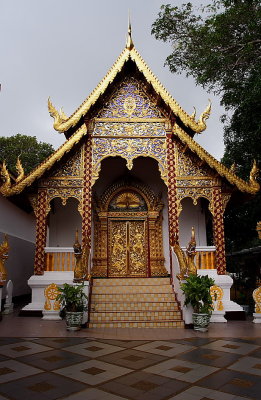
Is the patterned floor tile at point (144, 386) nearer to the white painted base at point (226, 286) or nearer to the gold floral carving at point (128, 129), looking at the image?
the white painted base at point (226, 286)

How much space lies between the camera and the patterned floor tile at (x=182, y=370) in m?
3.27

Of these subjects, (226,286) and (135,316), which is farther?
(226,286)

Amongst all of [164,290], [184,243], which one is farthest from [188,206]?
[164,290]

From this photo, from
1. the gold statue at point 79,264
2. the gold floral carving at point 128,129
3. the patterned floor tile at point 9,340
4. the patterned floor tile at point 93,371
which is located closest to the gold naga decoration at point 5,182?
the gold statue at point 79,264

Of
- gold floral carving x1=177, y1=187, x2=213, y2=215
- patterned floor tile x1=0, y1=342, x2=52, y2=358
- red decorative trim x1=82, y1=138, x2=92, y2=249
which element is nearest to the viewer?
patterned floor tile x1=0, y1=342, x2=52, y2=358

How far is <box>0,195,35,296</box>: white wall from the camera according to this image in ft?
29.8

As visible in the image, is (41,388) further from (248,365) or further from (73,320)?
(73,320)

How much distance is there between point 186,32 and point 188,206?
20.9 ft

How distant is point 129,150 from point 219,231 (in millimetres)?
2749

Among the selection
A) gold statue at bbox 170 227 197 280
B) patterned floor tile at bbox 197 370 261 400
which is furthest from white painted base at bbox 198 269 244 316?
patterned floor tile at bbox 197 370 261 400

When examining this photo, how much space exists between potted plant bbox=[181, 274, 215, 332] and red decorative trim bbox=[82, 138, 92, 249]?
2.53 m

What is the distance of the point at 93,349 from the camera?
4.37 metres

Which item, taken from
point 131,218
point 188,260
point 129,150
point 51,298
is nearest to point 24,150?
point 131,218

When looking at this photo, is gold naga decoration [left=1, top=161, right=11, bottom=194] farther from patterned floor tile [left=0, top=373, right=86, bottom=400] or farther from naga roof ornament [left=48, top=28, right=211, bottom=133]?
patterned floor tile [left=0, top=373, right=86, bottom=400]
